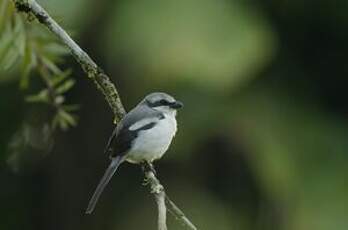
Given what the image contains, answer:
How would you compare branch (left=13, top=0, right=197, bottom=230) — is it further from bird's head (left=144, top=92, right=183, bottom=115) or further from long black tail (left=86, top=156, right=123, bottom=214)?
bird's head (left=144, top=92, right=183, bottom=115)

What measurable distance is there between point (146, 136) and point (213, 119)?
367 cm

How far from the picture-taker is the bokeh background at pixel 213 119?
618 centimetres

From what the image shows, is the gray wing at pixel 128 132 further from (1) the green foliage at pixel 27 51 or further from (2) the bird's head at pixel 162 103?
(1) the green foliage at pixel 27 51

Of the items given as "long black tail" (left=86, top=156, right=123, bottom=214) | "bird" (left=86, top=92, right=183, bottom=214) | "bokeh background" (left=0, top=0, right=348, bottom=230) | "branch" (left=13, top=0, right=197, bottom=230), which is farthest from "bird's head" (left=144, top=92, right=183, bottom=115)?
"bokeh background" (left=0, top=0, right=348, bottom=230)

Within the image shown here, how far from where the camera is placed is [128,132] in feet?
9.16

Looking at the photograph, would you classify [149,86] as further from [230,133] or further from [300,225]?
[300,225]

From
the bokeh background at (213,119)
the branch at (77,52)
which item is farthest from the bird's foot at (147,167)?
the bokeh background at (213,119)

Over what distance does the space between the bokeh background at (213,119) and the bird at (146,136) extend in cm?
Answer: 291

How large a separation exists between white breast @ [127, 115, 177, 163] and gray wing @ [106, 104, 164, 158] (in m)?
0.02

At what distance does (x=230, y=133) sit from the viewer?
267 inches

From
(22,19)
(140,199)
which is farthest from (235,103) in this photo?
(22,19)

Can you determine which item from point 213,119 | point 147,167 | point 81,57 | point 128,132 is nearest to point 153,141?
point 128,132

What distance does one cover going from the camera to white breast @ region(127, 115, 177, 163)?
9.63ft

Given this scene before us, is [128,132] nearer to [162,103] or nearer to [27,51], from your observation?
[162,103]
